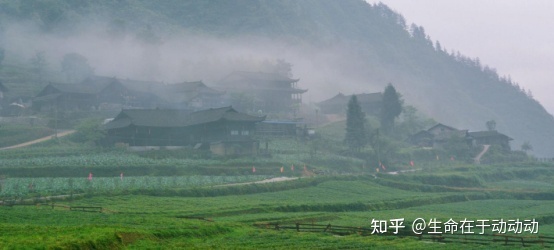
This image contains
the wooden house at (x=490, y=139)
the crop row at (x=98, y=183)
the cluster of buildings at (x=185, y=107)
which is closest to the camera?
the crop row at (x=98, y=183)

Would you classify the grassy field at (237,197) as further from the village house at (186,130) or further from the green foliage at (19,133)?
the green foliage at (19,133)

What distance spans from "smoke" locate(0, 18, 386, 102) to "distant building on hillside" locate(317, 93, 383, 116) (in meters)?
22.4

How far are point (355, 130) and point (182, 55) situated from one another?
221 ft

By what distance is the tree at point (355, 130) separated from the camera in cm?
7575

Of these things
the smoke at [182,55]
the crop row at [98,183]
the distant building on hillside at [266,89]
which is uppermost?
the smoke at [182,55]

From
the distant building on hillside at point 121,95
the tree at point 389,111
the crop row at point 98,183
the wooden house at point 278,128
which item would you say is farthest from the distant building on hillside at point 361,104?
the crop row at point 98,183

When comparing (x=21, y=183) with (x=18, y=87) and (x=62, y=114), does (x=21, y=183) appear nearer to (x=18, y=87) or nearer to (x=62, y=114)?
(x=62, y=114)

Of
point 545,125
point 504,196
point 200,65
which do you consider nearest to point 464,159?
point 504,196

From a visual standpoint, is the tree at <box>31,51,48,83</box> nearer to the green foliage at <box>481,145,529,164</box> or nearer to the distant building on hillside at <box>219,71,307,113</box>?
the distant building on hillside at <box>219,71,307,113</box>

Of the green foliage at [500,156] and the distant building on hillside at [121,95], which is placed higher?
the distant building on hillside at [121,95]

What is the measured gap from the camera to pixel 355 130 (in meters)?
76.3

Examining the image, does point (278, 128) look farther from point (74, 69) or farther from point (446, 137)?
point (74, 69)

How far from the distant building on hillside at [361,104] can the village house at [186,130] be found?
36472mm

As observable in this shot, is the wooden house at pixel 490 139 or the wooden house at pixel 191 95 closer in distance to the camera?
the wooden house at pixel 191 95
